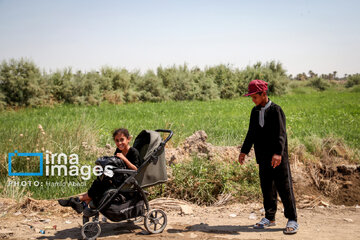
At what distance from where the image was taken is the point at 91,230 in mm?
4199

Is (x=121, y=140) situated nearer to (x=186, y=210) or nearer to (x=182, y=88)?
(x=186, y=210)

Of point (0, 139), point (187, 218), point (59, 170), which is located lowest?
point (187, 218)

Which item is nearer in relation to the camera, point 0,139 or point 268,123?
point 268,123

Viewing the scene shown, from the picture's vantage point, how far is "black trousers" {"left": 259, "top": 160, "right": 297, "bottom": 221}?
440cm

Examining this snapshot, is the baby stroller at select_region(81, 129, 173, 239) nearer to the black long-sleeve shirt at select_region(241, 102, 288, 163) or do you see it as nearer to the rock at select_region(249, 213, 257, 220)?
the black long-sleeve shirt at select_region(241, 102, 288, 163)

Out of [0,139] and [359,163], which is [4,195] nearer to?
[0,139]

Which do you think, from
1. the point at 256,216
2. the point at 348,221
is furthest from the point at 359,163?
the point at 256,216

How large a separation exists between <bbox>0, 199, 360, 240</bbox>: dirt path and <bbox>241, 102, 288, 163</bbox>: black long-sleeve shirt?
0.99 m

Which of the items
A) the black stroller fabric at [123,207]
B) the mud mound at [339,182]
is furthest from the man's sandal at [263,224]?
the mud mound at [339,182]

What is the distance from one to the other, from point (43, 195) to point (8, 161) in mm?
1201

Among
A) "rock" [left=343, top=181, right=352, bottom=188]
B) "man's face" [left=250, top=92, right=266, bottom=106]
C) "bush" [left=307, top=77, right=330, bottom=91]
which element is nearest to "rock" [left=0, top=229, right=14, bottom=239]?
"man's face" [left=250, top=92, right=266, bottom=106]

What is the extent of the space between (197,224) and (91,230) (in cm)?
145

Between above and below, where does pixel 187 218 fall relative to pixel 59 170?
below

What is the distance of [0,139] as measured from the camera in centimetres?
740
